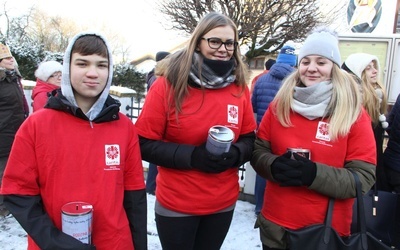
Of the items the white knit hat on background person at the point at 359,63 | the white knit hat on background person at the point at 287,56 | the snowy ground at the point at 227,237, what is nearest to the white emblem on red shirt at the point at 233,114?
the white knit hat on background person at the point at 359,63

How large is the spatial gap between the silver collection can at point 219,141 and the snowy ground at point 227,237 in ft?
6.36

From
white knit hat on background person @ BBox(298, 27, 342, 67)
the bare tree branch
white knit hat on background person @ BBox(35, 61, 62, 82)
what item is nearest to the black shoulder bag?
white knit hat on background person @ BBox(298, 27, 342, 67)

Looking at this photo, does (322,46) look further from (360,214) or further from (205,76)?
(360,214)

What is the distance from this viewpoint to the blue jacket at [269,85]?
409 centimetres

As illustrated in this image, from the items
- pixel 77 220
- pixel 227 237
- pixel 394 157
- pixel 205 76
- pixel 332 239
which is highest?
pixel 205 76

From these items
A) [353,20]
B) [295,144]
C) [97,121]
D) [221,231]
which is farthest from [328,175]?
[353,20]

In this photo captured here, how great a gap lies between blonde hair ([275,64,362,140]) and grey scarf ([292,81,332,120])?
1.1 inches

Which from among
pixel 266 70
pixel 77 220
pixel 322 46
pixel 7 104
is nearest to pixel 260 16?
pixel 266 70

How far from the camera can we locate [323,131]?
1857 mm

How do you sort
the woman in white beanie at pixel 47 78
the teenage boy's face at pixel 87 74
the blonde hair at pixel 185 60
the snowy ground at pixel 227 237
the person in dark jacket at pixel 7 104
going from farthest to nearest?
the woman in white beanie at pixel 47 78, the person in dark jacket at pixel 7 104, the snowy ground at pixel 227 237, the blonde hair at pixel 185 60, the teenage boy's face at pixel 87 74

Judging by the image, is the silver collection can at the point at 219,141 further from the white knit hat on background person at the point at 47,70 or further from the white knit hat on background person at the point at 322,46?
the white knit hat on background person at the point at 47,70

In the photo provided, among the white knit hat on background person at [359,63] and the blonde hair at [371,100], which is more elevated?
the white knit hat on background person at [359,63]

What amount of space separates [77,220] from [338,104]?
1464mm

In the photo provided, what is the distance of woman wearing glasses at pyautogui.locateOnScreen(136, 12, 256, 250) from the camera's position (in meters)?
1.97
